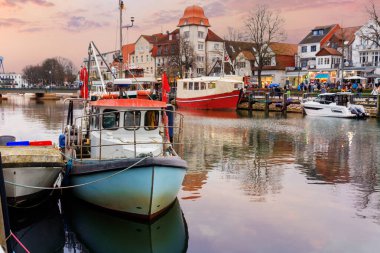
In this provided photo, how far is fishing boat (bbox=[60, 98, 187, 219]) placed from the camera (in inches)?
470

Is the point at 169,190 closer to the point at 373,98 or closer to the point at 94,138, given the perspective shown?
the point at 94,138

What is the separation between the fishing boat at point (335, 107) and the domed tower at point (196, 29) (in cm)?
5406

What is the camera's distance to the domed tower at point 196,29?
104 m

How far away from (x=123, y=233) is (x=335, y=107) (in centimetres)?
4025

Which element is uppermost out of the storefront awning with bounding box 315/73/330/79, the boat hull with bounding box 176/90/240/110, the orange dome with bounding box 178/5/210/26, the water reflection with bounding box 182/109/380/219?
the orange dome with bounding box 178/5/210/26

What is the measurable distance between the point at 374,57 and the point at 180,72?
3519 cm

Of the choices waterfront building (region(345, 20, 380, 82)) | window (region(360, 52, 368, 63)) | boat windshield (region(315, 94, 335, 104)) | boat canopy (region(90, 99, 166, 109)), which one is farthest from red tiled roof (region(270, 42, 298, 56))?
boat canopy (region(90, 99, 166, 109))

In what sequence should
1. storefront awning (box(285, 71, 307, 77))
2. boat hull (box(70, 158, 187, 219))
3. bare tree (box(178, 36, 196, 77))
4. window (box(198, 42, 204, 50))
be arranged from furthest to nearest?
window (box(198, 42, 204, 50)) → storefront awning (box(285, 71, 307, 77)) → bare tree (box(178, 36, 196, 77)) → boat hull (box(70, 158, 187, 219))

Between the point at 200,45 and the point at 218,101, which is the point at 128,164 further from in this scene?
the point at 200,45

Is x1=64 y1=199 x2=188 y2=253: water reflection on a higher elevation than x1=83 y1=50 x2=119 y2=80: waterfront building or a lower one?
lower

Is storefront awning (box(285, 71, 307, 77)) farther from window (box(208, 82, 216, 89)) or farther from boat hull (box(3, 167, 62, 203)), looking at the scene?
boat hull (box(3, 167, 62, 203))

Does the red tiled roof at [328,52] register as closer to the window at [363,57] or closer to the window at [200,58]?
the window at [363,57]

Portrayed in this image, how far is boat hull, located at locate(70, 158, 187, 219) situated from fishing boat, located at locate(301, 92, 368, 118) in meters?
38.4

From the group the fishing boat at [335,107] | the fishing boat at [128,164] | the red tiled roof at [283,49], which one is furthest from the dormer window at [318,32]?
the fishing boat at [128,164]
